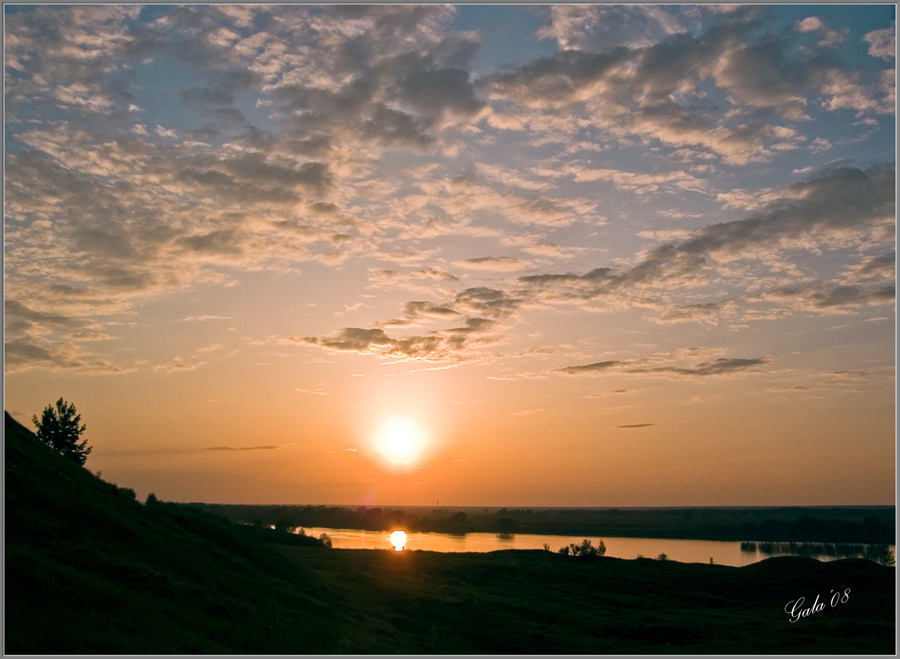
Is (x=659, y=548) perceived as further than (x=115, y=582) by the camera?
Yes

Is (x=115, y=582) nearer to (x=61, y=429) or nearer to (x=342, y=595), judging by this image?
(x=342, y=595)

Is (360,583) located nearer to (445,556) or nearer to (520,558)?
(445,556)

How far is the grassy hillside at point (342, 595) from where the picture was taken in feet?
79.9

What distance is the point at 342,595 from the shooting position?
49.2 m

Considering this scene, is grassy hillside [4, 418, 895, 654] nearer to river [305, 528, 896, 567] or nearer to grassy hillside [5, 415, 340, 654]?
grassy hillside [5, 415, 340, 654]

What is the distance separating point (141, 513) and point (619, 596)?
46.2 metres

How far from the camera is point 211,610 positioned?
3008 cm

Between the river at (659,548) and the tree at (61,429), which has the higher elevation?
the tree at (61,429)
